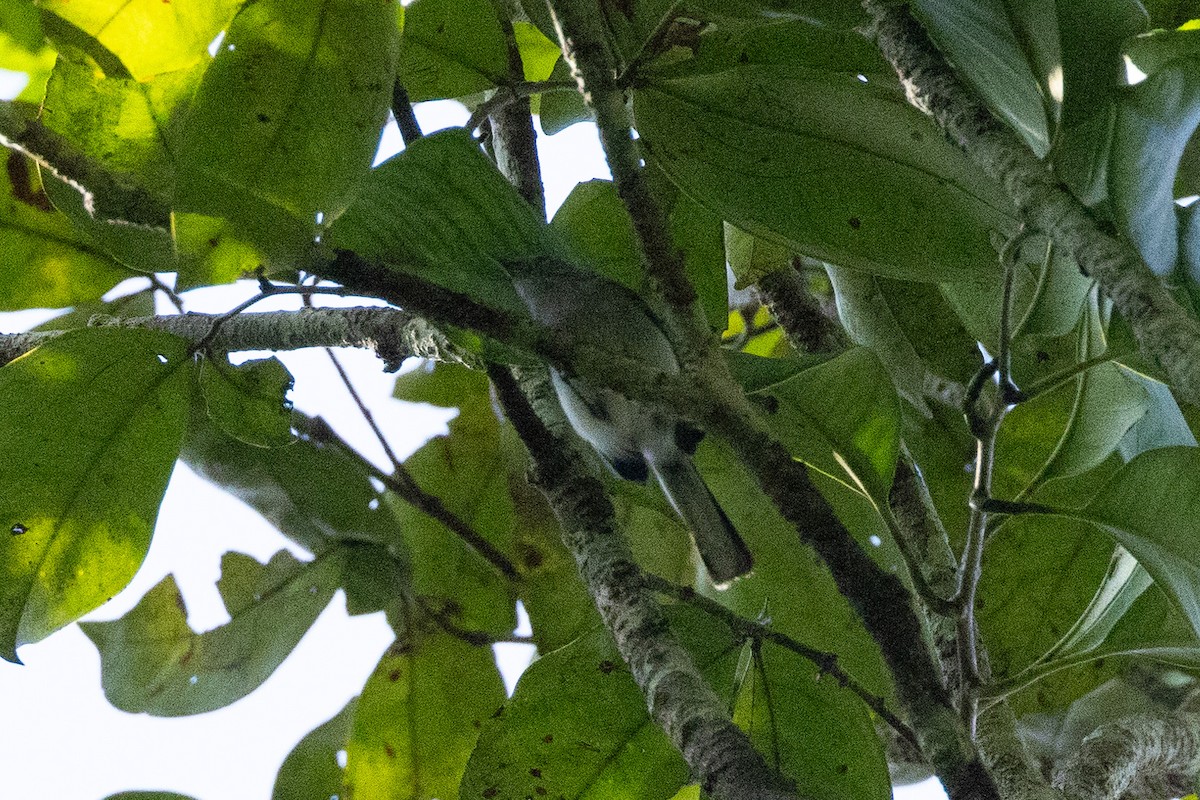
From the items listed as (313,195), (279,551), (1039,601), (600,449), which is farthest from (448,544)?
(313,195)

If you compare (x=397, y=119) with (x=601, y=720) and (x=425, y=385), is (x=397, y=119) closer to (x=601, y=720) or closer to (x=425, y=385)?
(x=601, y=720)

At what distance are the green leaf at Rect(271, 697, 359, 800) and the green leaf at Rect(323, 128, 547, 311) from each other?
1018mm

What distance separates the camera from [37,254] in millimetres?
1517

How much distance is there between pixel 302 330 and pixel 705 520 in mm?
544

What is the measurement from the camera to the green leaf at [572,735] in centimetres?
114

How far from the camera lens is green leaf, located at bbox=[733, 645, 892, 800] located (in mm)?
1120

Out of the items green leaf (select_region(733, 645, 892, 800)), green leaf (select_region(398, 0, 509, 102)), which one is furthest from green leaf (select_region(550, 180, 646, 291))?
green leaf (select_region(733, 645, 892, 800))

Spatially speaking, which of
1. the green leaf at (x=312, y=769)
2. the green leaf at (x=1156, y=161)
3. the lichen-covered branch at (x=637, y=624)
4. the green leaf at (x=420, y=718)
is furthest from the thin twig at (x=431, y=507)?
the green leaf at (x=1156, y=161)

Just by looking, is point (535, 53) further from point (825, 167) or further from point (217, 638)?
point (217, 638)

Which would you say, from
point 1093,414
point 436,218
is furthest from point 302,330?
point 1093,414

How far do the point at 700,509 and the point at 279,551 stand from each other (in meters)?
0.70

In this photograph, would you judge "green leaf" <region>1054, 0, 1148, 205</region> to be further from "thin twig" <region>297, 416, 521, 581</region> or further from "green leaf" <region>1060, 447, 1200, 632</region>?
"thin twig" <region>297, 416, 521, 581</region>

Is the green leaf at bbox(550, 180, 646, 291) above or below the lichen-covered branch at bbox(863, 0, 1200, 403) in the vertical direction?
above

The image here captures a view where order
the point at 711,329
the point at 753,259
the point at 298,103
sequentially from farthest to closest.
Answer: the point at 753,259 → the point at 711,329 → the point at 298,103
